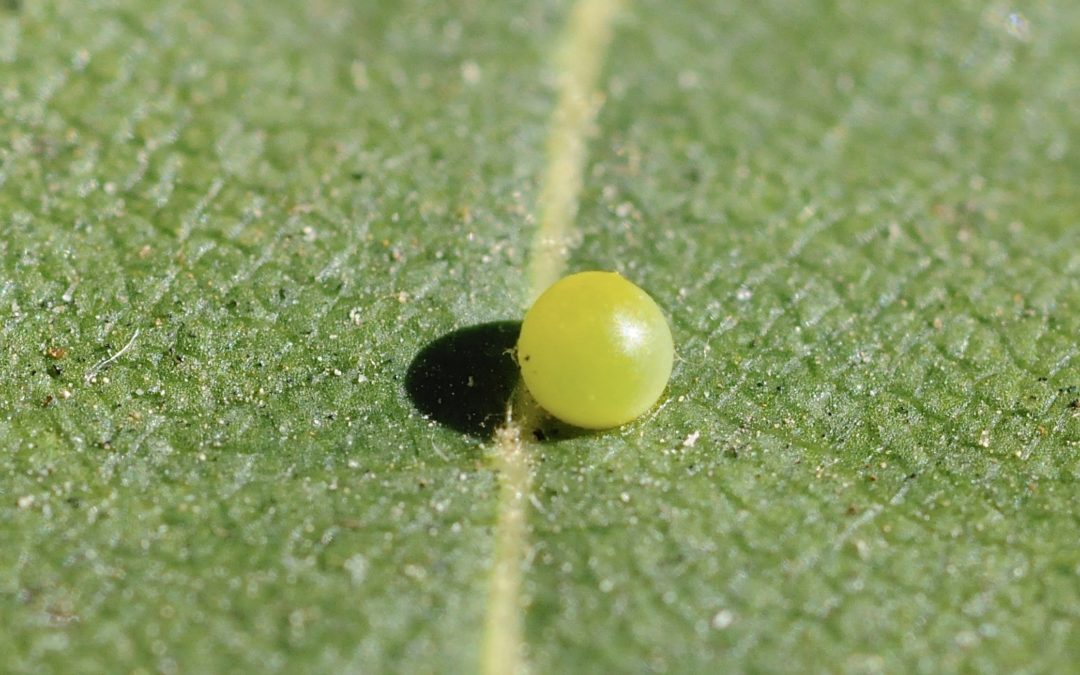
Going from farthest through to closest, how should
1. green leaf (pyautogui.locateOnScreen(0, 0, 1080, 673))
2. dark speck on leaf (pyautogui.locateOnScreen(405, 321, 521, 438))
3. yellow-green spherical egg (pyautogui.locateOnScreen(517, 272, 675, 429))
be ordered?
1. dark speck on leaf (pyautogui.locateOnScreen(405, 321, 521, 438))
2. yellow-green spherical egg (pyautogui.locateOnScreen(517, 272, 675, 429))
3. green leaf (pyautogui.locateOnScreen(0, 0, 1080, 673))

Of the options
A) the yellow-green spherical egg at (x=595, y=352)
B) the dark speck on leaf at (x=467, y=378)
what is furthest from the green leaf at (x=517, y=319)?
the yellow-green spherical egg at (x=595, y=352)

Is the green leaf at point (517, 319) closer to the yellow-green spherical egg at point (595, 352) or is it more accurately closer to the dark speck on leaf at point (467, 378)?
the dark speck on leaf at point (467, 378)

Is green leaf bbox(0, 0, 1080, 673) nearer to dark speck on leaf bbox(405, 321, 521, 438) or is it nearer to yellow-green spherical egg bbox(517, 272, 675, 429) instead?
dark speck on leaf bbox(405, 321, 521, 438)

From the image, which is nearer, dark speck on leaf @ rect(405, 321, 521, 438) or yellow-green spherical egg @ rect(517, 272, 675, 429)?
yellow-green spherical egg @ rect(517, 272, 675, 429)

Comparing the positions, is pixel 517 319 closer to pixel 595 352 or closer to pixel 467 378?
pixel 467 378

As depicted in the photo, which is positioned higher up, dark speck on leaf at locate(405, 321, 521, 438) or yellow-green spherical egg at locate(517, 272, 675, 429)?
yellow-green spherical egg at locate(517, 272, 675, 429)

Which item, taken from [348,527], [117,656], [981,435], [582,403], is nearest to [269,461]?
[348,527]

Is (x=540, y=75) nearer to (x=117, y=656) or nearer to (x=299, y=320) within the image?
(x=299, y=320)

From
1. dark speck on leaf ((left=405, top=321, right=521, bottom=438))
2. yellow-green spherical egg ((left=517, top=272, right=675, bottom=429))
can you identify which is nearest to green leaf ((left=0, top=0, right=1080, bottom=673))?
dark speck on leaf ((left=405, top=321, right=521, bottom=438))
